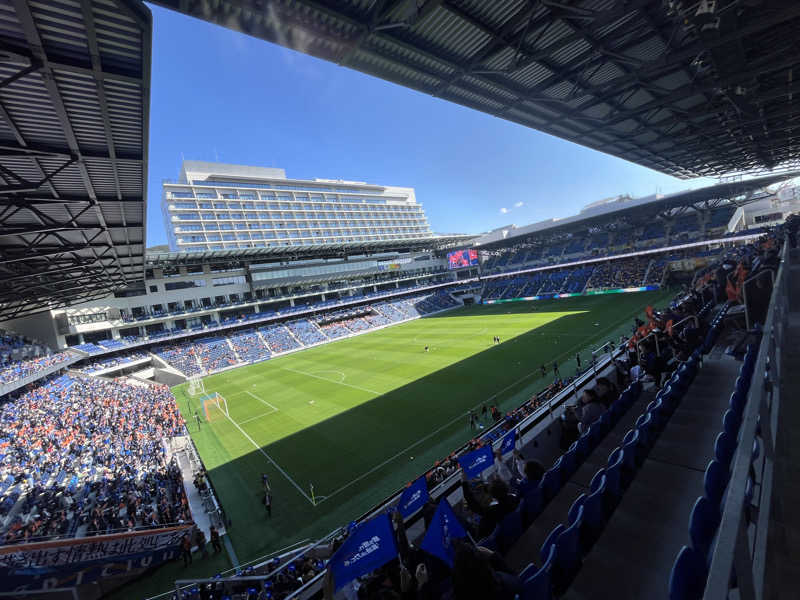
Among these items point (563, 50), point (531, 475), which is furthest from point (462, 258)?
point (531, 475)

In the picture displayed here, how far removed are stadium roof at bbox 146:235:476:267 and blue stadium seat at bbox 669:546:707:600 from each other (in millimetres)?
41329

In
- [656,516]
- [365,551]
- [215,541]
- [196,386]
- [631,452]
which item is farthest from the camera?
[196,386]

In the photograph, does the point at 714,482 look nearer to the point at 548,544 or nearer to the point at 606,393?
the point at 548,544

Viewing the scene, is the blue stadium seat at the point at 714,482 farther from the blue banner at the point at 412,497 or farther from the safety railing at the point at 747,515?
the blue banner at the point at 412,497

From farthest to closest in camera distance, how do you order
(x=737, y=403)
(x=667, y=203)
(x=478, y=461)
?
(x=667, y=203), (x=478, y=461), (x=737, y=403)

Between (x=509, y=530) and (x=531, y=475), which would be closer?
(x=509, y=530)

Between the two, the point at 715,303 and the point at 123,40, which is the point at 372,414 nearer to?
the point at 715,303

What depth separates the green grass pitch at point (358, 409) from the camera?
1317 cm

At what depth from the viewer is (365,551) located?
12.7 ft

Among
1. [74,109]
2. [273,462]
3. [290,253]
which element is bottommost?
[273,462]

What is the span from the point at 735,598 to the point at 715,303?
15271mm

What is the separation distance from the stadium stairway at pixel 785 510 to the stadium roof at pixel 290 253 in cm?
4164

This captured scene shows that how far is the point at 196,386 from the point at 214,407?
8.77 m

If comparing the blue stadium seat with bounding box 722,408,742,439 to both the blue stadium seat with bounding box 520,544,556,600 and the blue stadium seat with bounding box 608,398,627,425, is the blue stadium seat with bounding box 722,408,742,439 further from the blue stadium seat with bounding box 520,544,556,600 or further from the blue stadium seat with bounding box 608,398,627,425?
the blue stadium seat with bounding box 520,544,556,600
